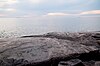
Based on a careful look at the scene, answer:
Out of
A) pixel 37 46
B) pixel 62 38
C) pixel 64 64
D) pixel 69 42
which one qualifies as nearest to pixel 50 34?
pixel 62 38

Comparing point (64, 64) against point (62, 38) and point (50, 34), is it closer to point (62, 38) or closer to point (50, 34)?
point (62, 38)

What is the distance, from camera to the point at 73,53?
5.04m

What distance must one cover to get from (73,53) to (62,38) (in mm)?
1180

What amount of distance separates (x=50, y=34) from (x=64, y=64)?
224 cm

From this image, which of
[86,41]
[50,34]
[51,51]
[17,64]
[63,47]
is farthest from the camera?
[50,34]

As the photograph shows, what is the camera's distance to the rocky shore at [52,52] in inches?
179

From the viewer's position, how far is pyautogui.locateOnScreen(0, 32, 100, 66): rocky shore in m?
4.54

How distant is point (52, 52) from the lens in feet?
15.8

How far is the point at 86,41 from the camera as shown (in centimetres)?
601

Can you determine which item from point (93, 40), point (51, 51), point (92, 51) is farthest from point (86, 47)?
point (51, 51)

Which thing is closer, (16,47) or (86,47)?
(16,47)

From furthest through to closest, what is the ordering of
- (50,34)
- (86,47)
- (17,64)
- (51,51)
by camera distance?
(50,34) → (86,47) → (51,51) → (17,64)

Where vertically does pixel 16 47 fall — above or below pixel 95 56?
above

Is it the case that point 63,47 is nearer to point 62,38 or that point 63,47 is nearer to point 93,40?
point 62,38
